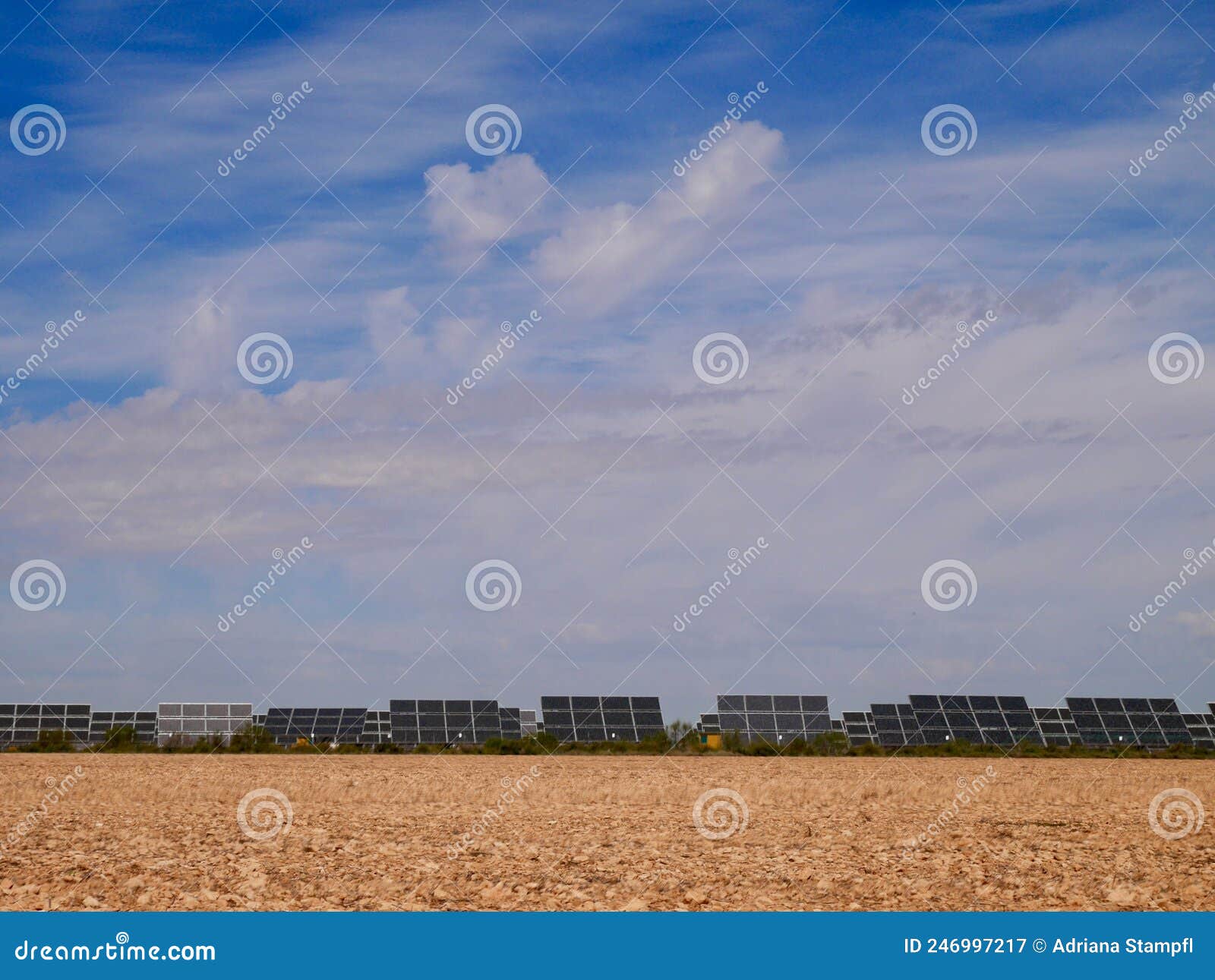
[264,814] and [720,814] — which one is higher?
[264,814]

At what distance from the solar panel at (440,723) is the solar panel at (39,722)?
15814 mm

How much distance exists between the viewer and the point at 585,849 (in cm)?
1541

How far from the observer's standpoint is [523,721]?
5891 cm

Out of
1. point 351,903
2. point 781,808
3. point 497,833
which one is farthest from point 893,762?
point 351,903

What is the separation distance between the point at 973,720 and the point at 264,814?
42498mm

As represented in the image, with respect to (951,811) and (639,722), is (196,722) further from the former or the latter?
(951,811)

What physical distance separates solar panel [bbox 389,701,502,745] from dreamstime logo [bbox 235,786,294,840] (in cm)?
3081

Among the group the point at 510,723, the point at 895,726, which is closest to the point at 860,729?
the point at 895,726

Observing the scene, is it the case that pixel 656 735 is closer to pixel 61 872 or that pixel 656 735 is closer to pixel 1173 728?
pixel 1173 728

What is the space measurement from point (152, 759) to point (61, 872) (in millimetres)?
34168

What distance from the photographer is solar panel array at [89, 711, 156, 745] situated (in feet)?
185

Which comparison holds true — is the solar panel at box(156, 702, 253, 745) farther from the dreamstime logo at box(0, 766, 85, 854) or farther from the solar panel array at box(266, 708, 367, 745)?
the dreamstime logo at box(0, 766, 85, 854)

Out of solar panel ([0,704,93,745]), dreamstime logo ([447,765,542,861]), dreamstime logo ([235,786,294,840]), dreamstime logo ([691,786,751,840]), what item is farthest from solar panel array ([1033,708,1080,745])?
solar panel ([0,704,93,745])


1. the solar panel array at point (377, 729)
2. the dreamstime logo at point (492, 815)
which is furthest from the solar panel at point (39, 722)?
the dreamstime logo at point (492, 815)
